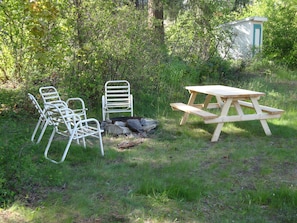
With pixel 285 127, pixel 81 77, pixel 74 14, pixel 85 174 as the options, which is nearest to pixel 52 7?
pixel 74 14

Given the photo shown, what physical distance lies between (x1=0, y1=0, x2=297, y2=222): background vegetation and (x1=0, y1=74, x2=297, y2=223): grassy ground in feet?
0.04

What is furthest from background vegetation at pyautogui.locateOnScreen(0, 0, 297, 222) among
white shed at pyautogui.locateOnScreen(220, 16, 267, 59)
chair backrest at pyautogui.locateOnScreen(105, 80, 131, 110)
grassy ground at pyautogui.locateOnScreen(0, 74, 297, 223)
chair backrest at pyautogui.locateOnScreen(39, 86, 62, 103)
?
white shed at pyautogui.locateOnScreen(220, 16, 267, 59)

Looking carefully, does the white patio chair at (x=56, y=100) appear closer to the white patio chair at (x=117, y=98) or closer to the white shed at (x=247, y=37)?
the white patio chair at (x=117, y=98)

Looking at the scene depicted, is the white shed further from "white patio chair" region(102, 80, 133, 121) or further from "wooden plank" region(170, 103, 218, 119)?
"wooden plank" region(170, 103, 218, 119)

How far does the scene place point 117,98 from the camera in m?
6.71

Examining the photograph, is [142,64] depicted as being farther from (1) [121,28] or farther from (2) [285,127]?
(2) [285,127]

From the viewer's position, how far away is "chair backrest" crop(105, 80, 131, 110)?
621 cm

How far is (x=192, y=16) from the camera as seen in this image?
9672 mm

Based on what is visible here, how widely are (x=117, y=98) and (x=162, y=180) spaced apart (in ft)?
10.9

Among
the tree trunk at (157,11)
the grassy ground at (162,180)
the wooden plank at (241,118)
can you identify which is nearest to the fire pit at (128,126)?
the grassy ground at (162,180)

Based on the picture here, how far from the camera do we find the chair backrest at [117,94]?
621 centimetres

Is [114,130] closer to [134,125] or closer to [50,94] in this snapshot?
[134,125]

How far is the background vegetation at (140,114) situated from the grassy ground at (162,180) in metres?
0.01

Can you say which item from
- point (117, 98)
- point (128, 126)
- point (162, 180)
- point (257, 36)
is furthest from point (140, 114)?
point (257, 36)
